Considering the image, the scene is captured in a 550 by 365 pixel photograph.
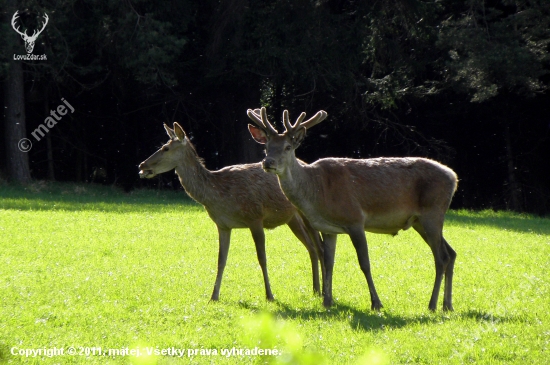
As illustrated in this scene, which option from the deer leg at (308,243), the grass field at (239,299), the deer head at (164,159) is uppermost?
the deer head at (164,159)

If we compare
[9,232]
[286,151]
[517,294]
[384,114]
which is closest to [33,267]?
[9,232]

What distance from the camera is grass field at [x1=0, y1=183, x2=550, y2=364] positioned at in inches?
261

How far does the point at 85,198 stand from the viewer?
902 inches

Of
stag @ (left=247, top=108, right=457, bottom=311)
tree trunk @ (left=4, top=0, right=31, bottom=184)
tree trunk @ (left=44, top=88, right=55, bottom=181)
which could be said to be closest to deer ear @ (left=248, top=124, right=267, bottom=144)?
stag @ (left=247, top=108, right=457, bottom=311)

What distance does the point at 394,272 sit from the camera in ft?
39.2

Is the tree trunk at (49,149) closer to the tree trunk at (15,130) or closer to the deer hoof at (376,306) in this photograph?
the tree trunk at (15,130)

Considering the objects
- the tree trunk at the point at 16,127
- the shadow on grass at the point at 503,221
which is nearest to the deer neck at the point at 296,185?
the shadow on grass at the point at 503,221

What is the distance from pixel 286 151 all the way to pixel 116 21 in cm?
1711

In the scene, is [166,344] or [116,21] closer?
[166,344]

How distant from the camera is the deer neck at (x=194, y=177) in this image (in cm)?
978

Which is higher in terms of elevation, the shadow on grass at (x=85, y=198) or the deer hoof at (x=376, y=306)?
the deer hoof at (x=376, y=306)

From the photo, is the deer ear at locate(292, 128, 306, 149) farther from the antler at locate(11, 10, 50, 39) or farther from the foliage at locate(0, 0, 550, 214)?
the antler at locate(11, 10, 50, 39)

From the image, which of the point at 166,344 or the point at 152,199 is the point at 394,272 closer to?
the point at 166,344

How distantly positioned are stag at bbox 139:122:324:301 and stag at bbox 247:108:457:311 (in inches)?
35.4
